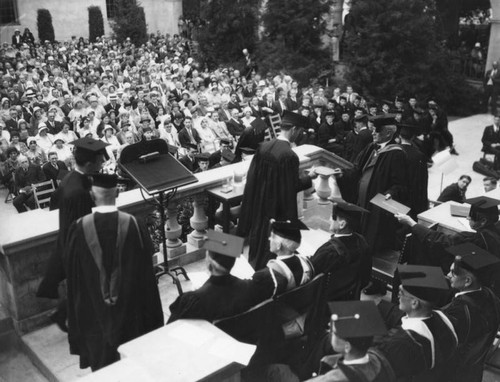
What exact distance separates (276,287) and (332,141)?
10624 millimetres

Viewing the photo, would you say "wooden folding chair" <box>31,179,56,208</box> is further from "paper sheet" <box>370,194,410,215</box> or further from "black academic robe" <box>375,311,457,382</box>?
"black academic robe" <box>375,311,457,382</box>

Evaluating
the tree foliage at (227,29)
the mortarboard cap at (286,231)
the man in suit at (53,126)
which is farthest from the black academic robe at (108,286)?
the tree foliage at (227,29)

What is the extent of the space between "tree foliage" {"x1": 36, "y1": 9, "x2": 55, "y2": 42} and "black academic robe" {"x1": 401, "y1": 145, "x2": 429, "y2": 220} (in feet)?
108

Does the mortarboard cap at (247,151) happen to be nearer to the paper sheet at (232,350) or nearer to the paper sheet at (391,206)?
the paper sheet at (391,206)

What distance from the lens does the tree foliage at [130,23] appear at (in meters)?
34.7

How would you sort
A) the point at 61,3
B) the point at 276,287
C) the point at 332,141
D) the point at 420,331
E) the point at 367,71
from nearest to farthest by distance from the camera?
the point at 420,331 < the point at 276,287 < the point at 332,141 < the point at 367,71 < the point at 61,3

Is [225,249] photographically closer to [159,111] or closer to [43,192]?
[43,192]

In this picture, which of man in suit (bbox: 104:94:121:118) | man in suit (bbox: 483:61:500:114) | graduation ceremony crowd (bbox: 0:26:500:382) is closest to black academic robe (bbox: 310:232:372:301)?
graduation ceremony crowd (bbox: 0:26:500:382)

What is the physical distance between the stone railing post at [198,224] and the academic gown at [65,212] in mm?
2059

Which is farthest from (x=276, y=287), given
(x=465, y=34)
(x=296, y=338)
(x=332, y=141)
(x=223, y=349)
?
(x=465, y=34)

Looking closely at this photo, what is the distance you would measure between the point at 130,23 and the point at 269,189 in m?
31.1

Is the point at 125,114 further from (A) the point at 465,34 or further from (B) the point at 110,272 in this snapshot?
(A) the point at 465,34

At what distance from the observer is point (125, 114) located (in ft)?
47.5

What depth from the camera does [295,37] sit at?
23.2m
